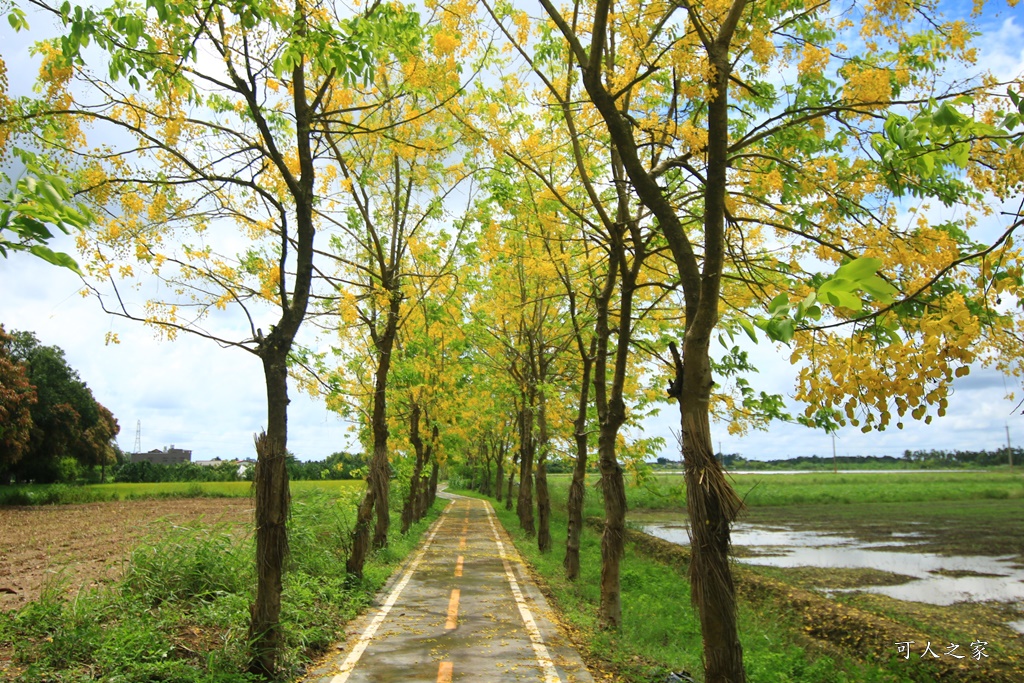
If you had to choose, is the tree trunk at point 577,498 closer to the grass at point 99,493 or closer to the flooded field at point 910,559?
the flooded field at point 910,559

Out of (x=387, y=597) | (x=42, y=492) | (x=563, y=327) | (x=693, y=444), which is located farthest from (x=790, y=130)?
(x=42, y=492)

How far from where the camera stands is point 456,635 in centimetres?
905

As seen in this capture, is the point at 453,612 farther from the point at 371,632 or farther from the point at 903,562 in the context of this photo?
the point at 903,562

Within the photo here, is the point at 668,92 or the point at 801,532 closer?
the point at 668,92

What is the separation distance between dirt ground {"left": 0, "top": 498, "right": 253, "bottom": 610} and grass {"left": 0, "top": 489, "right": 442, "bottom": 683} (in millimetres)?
484

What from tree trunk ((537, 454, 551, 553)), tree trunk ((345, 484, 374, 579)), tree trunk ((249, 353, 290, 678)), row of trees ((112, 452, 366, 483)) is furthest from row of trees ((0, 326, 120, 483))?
tree trunk ((249, 353, 290, 678))

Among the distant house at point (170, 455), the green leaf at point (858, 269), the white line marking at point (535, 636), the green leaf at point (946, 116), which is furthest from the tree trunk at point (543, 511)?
the distant house at point (170, 455)

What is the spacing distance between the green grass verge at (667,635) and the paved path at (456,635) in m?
0.50

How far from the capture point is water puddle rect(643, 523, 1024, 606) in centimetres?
1658

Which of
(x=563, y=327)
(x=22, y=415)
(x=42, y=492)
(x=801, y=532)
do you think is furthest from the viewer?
(x=42, y=492)

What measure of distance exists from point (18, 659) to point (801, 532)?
105ft

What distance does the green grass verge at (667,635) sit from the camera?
8.00m

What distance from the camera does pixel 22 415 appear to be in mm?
34906

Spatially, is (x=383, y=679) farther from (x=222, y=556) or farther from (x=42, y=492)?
(x=42, y=492)
